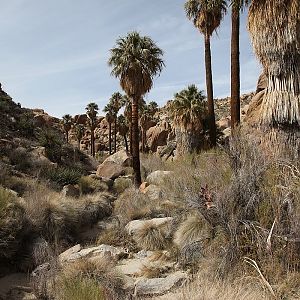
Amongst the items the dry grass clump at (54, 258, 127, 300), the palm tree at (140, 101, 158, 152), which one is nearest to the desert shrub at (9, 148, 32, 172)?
the dry grass clump at (54, 258, 127, 300)

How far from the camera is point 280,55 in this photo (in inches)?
449

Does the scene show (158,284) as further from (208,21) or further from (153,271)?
(208,21)

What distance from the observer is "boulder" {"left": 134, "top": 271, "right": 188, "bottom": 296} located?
29.2 feet

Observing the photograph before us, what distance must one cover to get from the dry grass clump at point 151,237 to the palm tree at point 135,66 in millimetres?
9595

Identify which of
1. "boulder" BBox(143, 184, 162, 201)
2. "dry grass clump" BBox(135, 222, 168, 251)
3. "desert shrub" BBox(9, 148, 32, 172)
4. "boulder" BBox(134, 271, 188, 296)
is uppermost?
"desert shrub" BBox(9, 148, 32, 172)

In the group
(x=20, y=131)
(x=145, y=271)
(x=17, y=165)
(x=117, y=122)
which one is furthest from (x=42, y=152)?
(x=117, y=122)

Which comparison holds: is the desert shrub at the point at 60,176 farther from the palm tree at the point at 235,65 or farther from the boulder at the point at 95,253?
the palm tree at the point at 235,65

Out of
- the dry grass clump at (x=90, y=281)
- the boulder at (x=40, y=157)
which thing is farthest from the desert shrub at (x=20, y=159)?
the dry grass clump at (x=90, y=281)

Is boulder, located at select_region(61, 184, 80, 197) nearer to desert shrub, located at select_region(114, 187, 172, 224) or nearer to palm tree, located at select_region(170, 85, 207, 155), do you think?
desert shrub, located at select_region(114, 187, 172, 224)

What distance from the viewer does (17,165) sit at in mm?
21984

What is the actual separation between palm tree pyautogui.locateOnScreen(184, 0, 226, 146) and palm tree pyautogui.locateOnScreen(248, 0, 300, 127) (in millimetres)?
13821

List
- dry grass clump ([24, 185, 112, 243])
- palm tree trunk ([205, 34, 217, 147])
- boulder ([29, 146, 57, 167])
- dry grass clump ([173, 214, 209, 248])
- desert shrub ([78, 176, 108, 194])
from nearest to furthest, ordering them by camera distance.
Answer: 1. dry grass clump ([173, 214, 209, 248])
2. dry grass clump ([24, 185, 112, 243])
3. desert shrub ([78, 176, 108, 194])
4. boulder ([29, 146, 57, 167])
5. palm tree trunk ([205, 34, 217, 147])

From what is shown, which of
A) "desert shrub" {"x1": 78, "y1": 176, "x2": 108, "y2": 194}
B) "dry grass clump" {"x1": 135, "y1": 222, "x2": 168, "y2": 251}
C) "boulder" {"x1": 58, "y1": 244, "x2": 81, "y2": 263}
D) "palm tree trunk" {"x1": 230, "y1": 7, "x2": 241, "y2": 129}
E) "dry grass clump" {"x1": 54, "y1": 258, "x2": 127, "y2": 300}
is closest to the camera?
"dry grass clump" {"x1": 54, "y1": 258, "x2": 127, "y2": 300}

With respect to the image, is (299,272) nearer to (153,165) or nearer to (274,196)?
(274,196)
